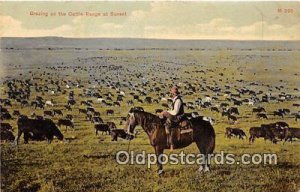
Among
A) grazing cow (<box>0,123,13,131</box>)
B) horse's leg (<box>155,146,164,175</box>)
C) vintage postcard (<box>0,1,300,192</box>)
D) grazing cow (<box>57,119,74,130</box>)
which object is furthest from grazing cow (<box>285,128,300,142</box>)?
grazing cow (<box>0,123,13,131</box>)

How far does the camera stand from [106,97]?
1809 mm

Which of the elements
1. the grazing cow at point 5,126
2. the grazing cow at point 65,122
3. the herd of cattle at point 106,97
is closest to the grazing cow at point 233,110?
the herd of cattle at point 106,97

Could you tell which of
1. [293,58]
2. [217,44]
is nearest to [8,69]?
[217,44]

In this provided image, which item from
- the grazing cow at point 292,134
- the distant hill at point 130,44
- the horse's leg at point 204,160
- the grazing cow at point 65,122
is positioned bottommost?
the horse's leg at point 204,160

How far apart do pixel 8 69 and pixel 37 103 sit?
0.15 m

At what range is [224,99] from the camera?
1837mm

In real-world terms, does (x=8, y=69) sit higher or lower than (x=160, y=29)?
lower

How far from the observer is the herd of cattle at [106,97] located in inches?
71.0

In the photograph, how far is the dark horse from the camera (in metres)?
1.81

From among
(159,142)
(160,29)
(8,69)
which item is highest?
(160,29)

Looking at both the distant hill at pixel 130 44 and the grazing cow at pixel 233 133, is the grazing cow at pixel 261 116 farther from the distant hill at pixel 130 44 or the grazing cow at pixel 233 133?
the distant hill at pixel 130 44

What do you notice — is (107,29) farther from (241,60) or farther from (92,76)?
(241,60)

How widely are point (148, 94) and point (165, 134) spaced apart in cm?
15

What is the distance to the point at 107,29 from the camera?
5.92ft
